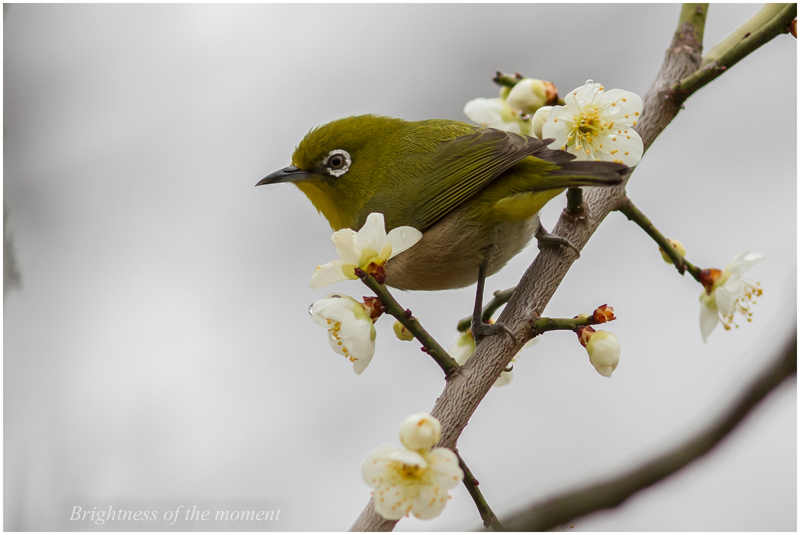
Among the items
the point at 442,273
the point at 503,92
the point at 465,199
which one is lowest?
the point at 442,273

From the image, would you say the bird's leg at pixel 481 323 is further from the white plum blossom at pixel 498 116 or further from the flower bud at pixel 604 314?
the white plum blossom at pixel 498 116

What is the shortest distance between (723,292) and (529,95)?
3.89ft

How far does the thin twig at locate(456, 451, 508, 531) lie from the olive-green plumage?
1155 millimetres

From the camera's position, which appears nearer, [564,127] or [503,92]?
[564,127]

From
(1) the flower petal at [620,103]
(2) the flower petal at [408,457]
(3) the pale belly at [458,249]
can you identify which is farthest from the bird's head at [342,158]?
(2) the flower petal at [408,457]

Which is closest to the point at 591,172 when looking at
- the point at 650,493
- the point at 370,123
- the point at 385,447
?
the point at 650,493

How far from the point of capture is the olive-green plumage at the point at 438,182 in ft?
9.79

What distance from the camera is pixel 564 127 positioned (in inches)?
103

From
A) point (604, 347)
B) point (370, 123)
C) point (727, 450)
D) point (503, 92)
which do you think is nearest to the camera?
point (727, 450)

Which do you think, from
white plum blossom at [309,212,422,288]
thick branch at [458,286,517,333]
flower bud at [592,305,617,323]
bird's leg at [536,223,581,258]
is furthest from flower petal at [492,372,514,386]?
white plum blossom at [309,212,422,288]

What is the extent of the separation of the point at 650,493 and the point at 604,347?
0.58 meters

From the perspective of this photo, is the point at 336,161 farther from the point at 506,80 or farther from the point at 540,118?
the point at 540,118

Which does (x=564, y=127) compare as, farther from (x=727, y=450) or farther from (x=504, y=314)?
(x=727, y=450)

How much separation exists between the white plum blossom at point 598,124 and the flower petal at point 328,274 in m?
1.06
